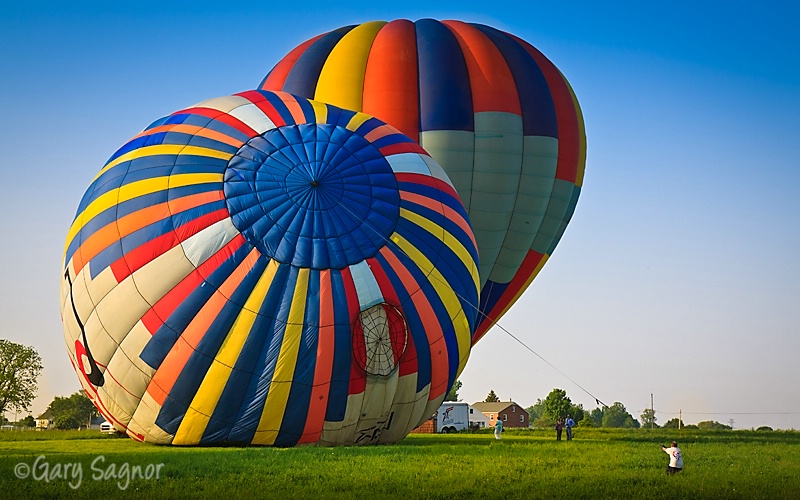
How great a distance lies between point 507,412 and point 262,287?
52027 millimetres

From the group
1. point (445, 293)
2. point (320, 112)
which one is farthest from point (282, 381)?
point (320, 112)

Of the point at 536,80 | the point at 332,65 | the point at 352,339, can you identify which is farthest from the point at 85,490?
the point at 536,80

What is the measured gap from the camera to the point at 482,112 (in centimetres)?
2150

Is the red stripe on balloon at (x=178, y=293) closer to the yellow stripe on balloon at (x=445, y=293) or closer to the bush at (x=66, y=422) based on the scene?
the yellow stripe on balloon at (x=445, y=293)

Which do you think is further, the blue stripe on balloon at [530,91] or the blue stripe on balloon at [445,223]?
the blue stripe on balloon at [530,91]

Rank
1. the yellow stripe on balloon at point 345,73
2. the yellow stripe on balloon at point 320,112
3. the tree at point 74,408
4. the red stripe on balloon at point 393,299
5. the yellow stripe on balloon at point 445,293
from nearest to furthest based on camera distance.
A: the red stripe on balloon at point 393,299 → the yellow stripe on balloon at point 445,293 → the yellow stripe on balloon at point 320,112 → the yellow stripe on balloon at point 345,73 → the tree at point 74,408

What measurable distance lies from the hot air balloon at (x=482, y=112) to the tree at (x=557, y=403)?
44.9 meters

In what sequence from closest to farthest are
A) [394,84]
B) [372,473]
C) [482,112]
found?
[372,473] → [394,84] → [482,112]

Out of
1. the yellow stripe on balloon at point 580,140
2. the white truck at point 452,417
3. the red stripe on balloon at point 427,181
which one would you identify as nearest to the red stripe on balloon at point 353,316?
the red stripe on balloon at point 427,181

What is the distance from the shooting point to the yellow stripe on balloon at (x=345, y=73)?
21.3 metres

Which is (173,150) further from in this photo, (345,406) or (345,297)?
(345,406)

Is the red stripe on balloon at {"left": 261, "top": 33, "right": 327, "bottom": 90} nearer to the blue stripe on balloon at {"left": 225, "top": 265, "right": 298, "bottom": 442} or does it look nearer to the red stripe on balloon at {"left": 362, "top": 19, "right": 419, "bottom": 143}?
the red stripe on balloon at {"left": 362, "top": 19, "right": 419, "bottom": 143}

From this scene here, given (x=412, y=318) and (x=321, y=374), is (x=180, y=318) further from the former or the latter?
(x=412, y=318)

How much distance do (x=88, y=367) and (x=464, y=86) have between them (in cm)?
1096
